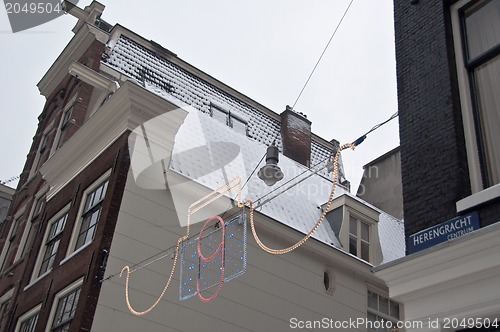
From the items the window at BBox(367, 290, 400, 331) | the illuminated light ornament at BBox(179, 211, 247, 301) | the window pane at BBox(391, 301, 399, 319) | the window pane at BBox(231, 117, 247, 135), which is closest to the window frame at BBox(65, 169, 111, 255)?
the illuminated light ornament at BBox(179, 211, 247, 301)

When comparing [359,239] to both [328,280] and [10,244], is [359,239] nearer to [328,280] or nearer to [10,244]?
[328,280]

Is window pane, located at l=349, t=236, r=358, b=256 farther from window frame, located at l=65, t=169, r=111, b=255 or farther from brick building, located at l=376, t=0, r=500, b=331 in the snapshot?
brick building, located at l=376, t=0, r=500, b=331

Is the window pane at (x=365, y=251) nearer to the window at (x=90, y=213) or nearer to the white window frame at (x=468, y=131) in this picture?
the window at (x=90, y=213)

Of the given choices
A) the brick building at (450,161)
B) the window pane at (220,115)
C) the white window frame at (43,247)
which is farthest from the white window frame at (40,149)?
the brick building at (450,161)

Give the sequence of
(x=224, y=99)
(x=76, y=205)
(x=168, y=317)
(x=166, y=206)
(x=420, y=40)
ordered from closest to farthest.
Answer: (x=420, y=40) → (x=168, y=317) → (x=166, y=206) → (x=76, y=205) → (x=224, y=99)

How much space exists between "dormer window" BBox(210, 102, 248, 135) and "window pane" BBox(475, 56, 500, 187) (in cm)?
1362

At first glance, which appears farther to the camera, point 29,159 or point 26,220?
point 29,159

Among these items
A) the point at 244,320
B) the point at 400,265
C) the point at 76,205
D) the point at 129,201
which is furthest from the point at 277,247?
the point at 400,265

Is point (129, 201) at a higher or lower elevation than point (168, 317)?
higher

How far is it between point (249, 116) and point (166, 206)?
8642 millimetres

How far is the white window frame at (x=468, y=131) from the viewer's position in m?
5.97

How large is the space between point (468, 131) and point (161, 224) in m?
8.59

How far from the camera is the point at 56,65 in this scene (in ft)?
72.0

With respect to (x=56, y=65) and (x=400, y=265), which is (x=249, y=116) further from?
(x=400, y=265)
